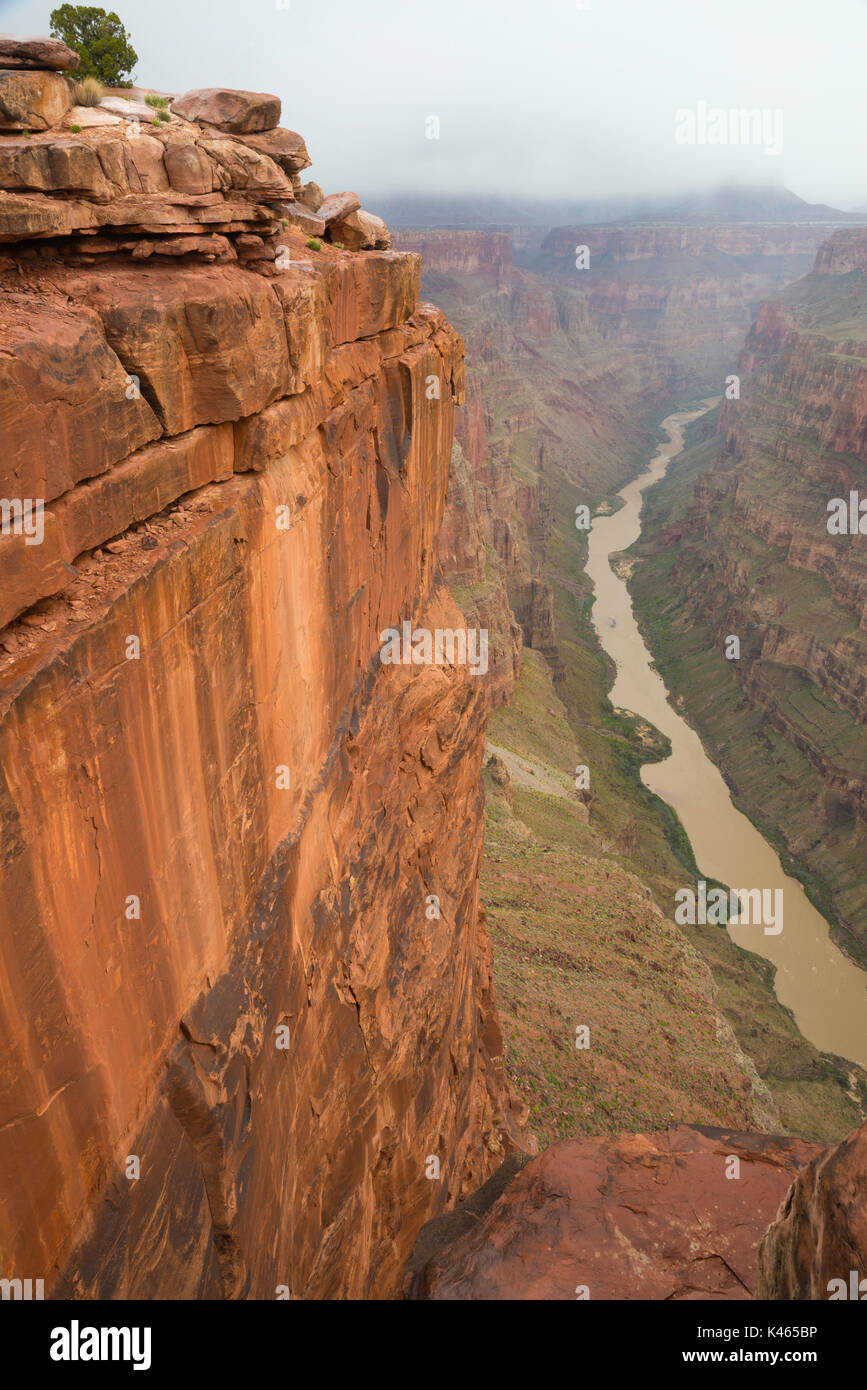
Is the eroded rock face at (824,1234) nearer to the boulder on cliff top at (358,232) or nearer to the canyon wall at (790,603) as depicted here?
the boulder on cliff top at (358,232)

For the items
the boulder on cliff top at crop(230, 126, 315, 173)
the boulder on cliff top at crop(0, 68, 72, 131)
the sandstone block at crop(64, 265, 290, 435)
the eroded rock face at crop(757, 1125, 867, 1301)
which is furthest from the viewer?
the boulder on cliff top at crop(230, 126, 315, 173)

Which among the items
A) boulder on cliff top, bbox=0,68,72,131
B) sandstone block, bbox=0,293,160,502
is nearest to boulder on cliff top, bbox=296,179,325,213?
boulder on cliff top, bbox=0,68,72,131

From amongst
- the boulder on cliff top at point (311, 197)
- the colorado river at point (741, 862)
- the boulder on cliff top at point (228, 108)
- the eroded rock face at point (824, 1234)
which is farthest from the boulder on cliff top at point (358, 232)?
the colorado river at point (741, 862)

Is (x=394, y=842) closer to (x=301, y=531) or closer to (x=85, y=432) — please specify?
(x=301, y=531)

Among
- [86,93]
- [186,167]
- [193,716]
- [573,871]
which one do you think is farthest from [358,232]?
[573,871]

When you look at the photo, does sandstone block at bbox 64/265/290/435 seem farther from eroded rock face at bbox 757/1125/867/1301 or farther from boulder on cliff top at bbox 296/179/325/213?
eroded rock face at bbox 757/1125/867/1301
